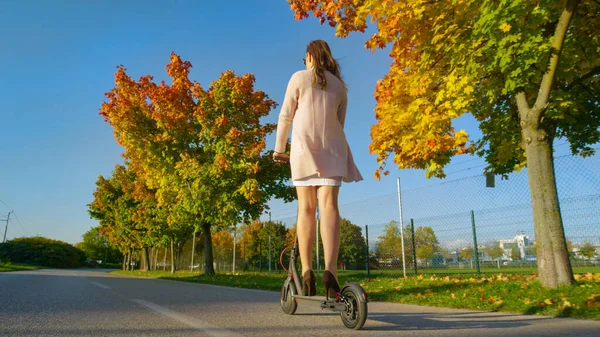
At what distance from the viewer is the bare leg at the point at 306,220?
3316mm

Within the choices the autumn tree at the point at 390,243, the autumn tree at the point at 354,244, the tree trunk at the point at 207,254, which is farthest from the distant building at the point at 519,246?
the tree trunk at the point at 207,254

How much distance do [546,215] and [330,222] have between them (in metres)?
4.62

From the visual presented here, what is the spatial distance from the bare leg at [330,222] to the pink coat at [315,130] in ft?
0.48

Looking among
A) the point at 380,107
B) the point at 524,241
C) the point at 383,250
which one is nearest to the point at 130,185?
the point at 383,250

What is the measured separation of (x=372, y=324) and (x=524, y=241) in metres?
9.53

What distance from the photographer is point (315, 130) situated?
3293mm

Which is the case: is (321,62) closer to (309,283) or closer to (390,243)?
(309,283)

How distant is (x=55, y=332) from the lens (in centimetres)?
280

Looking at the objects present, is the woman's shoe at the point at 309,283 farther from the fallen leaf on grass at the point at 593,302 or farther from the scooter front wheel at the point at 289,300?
the fallen leaf on grass at the point at 593,302

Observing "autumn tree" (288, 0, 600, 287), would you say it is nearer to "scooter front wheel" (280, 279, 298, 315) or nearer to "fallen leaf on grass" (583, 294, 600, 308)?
"fallen leaf on grass" (583, 294, 600, 308)

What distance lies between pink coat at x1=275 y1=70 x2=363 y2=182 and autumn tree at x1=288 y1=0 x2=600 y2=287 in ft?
12.2

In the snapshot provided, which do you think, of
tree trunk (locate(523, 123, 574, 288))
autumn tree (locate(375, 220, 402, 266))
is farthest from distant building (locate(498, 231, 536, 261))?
tree trunk (locate(523, 123, 574, 288))

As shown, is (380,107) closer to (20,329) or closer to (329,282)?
(329,282)

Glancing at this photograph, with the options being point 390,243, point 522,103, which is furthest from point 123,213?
point 522,103
